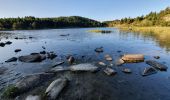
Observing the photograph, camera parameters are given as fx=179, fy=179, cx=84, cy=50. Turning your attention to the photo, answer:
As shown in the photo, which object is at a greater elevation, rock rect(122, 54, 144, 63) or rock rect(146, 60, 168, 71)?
rock rect(122, 54, 144, 63)

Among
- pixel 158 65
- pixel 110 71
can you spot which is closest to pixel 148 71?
pixel 158 65

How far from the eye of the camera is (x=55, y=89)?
22031mm

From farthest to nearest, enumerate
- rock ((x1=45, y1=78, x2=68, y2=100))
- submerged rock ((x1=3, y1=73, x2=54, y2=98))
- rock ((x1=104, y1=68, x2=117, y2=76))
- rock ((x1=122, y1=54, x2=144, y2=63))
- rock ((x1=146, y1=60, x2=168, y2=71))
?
rock ((x1=122, y1=54, x2=144, y2=63)) < rock ((x1=146, y1=60, x2=168, y2=71)) < rock ((x1=104, y1=68, x2=117, y2=76)) < submerged rock ((x1=3, y1=73, x2=54, y2=98)) < rock ((x1=45, y1=78, x2=68, y2=100))

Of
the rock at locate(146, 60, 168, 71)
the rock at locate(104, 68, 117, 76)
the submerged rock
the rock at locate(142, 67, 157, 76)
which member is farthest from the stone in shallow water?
the submerged rock

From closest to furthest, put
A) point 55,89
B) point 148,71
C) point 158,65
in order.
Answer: point 55,89 < point 148,71 < point 158,65

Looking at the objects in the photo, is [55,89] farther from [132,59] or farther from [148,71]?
[132,59]

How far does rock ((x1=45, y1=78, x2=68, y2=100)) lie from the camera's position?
2084 cm

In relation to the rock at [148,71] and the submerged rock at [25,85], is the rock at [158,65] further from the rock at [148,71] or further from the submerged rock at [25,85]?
the submerged rock at [25,85]

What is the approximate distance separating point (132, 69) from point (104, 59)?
825 centimetres

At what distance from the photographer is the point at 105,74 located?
28594mm

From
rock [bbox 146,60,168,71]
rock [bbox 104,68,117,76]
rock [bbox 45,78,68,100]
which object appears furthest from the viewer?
rock [bbox 146,60,168,71]

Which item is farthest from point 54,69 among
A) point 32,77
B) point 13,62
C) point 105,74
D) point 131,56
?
point 131,56

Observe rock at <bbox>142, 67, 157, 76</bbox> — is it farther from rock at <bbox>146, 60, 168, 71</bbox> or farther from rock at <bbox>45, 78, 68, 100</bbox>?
rock at <bbox>45, 78, 68, 100</bbox>

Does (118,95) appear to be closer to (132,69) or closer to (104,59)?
(132,69)
